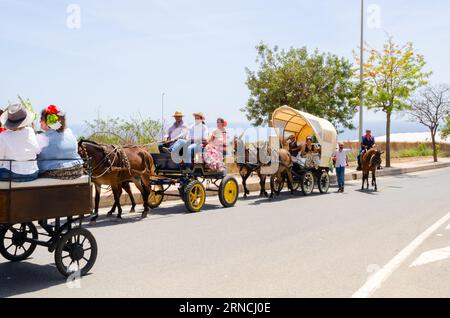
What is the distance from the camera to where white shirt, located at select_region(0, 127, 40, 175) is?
607 centimetres

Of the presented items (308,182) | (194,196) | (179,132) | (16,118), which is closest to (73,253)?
(16,118)

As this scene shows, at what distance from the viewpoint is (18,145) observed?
621cm

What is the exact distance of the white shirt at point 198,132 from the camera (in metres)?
13.2

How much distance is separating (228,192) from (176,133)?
2186 mm

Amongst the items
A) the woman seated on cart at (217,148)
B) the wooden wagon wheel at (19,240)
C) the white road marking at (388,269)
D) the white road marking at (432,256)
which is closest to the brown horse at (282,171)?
the woman seated on cart at (217,148)

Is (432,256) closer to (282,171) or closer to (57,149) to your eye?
(57,149)

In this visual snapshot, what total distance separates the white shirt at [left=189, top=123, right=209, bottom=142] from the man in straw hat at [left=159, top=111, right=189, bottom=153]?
219mm

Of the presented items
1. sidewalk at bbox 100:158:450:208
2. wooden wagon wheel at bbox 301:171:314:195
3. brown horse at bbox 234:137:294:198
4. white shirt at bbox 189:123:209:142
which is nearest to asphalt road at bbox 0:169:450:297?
sidewalk at bbox 100:158:450:208

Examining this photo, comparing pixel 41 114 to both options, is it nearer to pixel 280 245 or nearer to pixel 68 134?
pixel 68 134

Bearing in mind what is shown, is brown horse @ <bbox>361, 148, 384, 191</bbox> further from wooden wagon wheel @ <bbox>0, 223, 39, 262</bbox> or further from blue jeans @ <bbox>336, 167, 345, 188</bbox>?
wooden wagon wheel @ <bbox>0, 223, 39, 262</bbox>

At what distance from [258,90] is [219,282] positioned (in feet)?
66.2

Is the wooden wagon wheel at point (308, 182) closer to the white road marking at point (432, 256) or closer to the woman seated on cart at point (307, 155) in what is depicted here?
the woman seated on cart at point (307, 155)

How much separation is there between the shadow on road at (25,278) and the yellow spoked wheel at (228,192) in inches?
271
